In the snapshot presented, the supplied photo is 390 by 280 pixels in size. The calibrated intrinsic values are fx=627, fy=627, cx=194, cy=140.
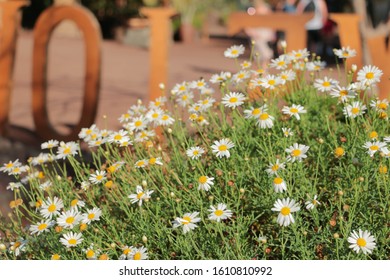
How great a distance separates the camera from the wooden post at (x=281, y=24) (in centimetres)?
536

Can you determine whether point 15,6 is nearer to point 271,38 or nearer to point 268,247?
point 268,247

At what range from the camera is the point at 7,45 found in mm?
6035

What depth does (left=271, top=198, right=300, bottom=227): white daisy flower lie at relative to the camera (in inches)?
78.7

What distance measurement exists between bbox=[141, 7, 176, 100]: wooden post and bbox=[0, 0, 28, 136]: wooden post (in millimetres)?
1283

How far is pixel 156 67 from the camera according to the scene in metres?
5.80

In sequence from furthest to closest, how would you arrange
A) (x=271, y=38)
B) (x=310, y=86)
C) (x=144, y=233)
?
(x=271, y=38) → (x=310, y=86) → (x=144, y=233)


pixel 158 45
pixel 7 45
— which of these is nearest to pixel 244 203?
pixel 158 45

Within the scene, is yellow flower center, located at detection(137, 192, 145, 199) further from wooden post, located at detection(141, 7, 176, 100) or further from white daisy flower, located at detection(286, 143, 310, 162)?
wooden post, located at detection(141, 7, 176, 100)

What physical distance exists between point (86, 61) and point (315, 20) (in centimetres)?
732

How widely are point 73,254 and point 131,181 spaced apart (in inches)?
19.6

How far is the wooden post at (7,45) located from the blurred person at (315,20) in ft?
15.8

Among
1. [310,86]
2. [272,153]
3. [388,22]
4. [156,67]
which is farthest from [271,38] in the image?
[272,153]

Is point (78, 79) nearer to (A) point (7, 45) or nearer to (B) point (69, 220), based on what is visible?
(A) point (7, 45)

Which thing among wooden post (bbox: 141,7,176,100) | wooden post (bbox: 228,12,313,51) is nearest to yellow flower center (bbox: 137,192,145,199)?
wooden post (bbox: 228,12,313,51)
